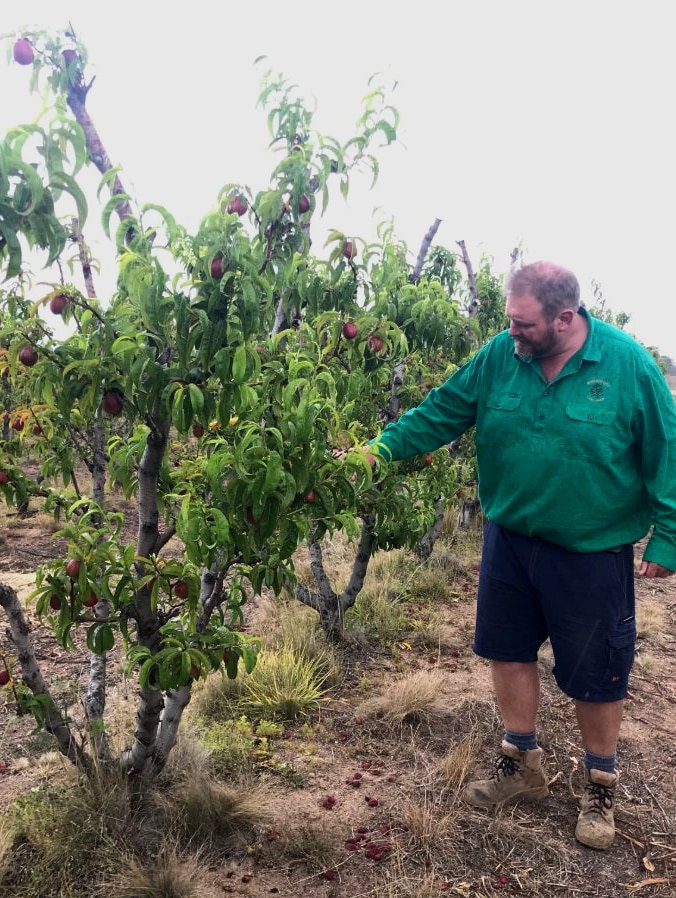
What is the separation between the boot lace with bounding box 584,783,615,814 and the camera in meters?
2.79

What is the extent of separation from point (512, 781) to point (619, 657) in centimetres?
77

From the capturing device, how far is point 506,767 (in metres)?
2.99

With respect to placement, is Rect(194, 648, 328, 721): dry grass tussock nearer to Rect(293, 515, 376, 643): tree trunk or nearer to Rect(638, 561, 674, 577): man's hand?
Rect(293, 515, 376, 643): tree trunk

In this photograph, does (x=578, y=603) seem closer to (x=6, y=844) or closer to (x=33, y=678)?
(x=33, y=678)

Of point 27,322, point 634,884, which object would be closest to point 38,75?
point 27,322

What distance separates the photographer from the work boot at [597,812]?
2.71 metres

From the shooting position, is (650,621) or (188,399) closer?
(188,399)

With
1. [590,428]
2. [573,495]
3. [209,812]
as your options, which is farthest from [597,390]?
[209,812]

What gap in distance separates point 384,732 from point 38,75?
318 cm

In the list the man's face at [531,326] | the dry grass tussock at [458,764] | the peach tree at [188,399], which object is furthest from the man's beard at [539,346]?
the dry grass tussock at [458,764]

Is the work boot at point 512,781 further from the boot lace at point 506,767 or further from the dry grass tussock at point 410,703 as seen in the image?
the dry grass tussock at point 410,703

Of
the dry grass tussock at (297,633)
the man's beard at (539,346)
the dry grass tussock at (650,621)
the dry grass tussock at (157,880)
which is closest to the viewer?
the dry grass tussock at (157,880)

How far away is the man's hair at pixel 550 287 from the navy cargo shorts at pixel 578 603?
0.92m

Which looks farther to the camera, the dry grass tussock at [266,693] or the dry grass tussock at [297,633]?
the dry grass tussock at [297,633]
